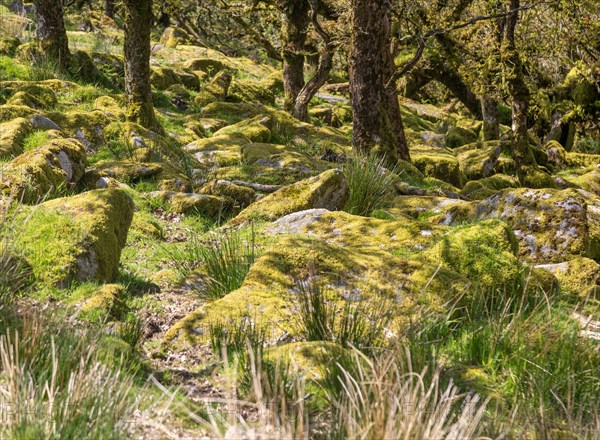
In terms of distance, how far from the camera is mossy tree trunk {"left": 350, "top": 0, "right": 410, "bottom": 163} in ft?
35.9

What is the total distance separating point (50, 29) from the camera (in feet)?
49.3

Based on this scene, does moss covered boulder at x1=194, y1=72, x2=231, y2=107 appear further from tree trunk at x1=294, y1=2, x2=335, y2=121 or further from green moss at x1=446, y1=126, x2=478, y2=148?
green moss at x1=446, y1=126, x2=478, y2=148

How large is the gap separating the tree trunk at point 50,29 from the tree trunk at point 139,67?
3072 millimetres

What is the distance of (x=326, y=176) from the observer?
852 centimetres

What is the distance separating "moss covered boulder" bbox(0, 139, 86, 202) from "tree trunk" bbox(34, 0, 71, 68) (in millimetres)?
7171

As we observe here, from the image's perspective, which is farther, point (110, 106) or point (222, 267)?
point (110, 106)

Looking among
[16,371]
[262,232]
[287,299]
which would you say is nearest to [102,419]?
[16,371]

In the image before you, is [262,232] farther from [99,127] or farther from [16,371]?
[99,127]

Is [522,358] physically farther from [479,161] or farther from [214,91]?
[214,91]

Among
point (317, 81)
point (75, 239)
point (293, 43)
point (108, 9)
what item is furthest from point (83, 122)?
point (108, 9)

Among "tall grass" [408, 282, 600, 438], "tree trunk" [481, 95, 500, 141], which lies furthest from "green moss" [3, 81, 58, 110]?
"tree trunk" [481, 95, 500, 141]

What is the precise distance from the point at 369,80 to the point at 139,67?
3997 mm

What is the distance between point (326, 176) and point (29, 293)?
161 inches

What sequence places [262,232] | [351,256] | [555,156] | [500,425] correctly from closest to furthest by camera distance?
[500,425], [351,256], [262,232], [555,156]
